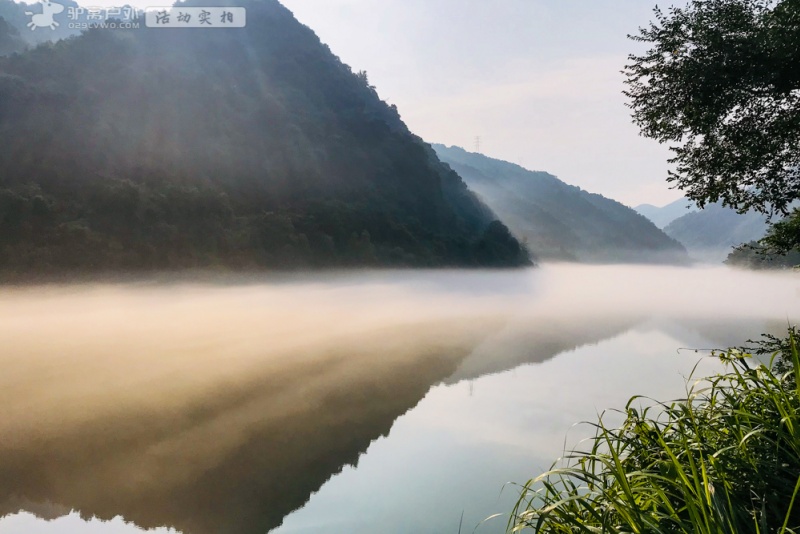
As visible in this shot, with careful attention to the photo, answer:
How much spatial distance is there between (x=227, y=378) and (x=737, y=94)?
19183 mm

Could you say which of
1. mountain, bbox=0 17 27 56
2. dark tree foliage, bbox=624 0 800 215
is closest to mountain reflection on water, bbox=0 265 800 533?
dark tree foliage, bbox=624 0 800 215

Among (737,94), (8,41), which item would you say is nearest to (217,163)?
(8,41)

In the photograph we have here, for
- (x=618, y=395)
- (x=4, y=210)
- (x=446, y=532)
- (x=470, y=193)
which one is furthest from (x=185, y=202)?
(x=470, y=193)

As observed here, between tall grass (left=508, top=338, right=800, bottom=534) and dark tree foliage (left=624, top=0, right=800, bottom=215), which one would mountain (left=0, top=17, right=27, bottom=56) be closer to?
dark tree foliage (left=624, top=0, right=800, bottom=215)

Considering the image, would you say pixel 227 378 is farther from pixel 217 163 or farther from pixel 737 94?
pixel 217 163

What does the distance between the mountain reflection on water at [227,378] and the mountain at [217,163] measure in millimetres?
8085

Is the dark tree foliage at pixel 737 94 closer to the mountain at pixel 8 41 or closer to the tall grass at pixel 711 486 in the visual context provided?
the tall grass at pixel 711 486

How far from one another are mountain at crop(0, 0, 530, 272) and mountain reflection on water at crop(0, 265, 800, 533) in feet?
26.5

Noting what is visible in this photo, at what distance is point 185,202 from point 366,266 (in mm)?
30566

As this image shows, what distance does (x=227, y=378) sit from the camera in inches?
866

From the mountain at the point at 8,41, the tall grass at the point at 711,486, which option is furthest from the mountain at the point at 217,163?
the tall grass at the point at 711,486

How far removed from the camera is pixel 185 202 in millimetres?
67062

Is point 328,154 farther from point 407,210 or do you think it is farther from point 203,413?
point 203,413

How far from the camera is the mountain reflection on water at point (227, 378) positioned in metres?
11.3
